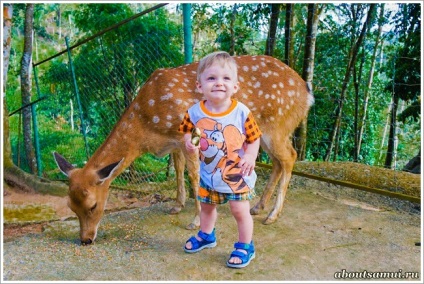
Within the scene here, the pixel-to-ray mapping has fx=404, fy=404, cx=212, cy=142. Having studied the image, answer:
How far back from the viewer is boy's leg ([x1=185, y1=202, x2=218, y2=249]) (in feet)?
9.09

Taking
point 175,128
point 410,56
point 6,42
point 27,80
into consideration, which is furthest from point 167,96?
point 27,80

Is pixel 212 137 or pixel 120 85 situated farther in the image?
pixel 120 85

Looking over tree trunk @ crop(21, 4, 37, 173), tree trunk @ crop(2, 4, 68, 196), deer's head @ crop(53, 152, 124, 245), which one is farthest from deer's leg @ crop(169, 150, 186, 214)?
tree trunk @ crop(21, 4, 37, 173)

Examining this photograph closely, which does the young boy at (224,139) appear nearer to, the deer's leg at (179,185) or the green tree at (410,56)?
the deer's leg at (179,185)

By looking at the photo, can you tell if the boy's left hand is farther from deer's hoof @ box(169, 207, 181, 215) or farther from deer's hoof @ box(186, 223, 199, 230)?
deer's hoof @ box(169, 207, 181, 215)

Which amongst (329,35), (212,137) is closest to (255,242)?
(212,137)

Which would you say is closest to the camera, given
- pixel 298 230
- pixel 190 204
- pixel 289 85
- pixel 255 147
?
pixel 255 147

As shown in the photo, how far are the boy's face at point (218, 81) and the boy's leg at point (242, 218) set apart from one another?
2.28ft

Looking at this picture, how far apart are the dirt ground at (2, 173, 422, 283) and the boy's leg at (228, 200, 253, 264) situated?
0.18 metres

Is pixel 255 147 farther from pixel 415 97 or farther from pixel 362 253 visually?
pixel 415 97

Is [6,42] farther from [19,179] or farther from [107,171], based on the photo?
[107,171]

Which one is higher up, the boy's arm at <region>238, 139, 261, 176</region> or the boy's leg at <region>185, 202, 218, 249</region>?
the boy's arm at <region>238, 139, 261, 176</region>

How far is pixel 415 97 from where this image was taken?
7.13 m

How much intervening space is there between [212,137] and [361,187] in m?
2.13
